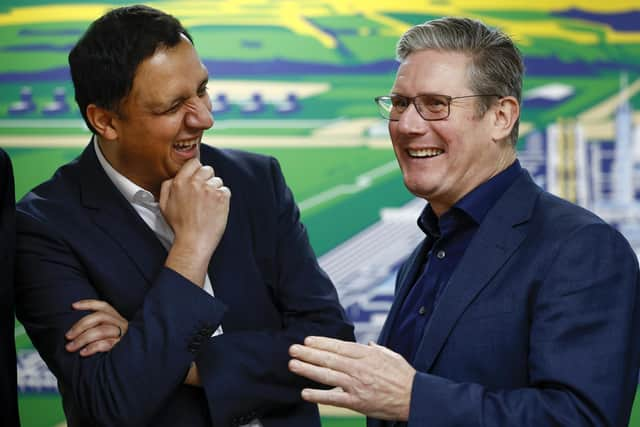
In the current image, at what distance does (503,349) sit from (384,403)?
25 centimetres

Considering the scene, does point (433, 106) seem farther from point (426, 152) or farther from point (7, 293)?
point (7, 293)

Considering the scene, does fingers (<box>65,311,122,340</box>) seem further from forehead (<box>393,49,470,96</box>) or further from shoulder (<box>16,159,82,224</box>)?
forehead (<box>393,49,470,96</box>)

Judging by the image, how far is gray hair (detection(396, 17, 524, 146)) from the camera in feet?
6.46

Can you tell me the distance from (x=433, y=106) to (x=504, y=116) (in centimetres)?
16

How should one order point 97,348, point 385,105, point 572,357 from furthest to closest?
point 385,105 → point 97,348 → point 572,357

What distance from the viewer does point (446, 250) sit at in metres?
2.03

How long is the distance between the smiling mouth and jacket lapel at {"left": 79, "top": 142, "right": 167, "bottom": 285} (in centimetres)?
18

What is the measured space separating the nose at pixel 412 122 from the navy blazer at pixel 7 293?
Answer: 86 centimetres

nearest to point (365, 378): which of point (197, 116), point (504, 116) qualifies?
point (504, 116)

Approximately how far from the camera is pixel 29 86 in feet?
14.2

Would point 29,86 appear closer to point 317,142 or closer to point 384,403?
point 317,142

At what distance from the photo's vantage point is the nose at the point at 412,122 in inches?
77.7

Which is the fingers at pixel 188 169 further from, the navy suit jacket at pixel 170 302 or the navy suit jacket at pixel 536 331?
the navy suit jacket at pixel 536 331

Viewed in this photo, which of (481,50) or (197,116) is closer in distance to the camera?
(481,50)
